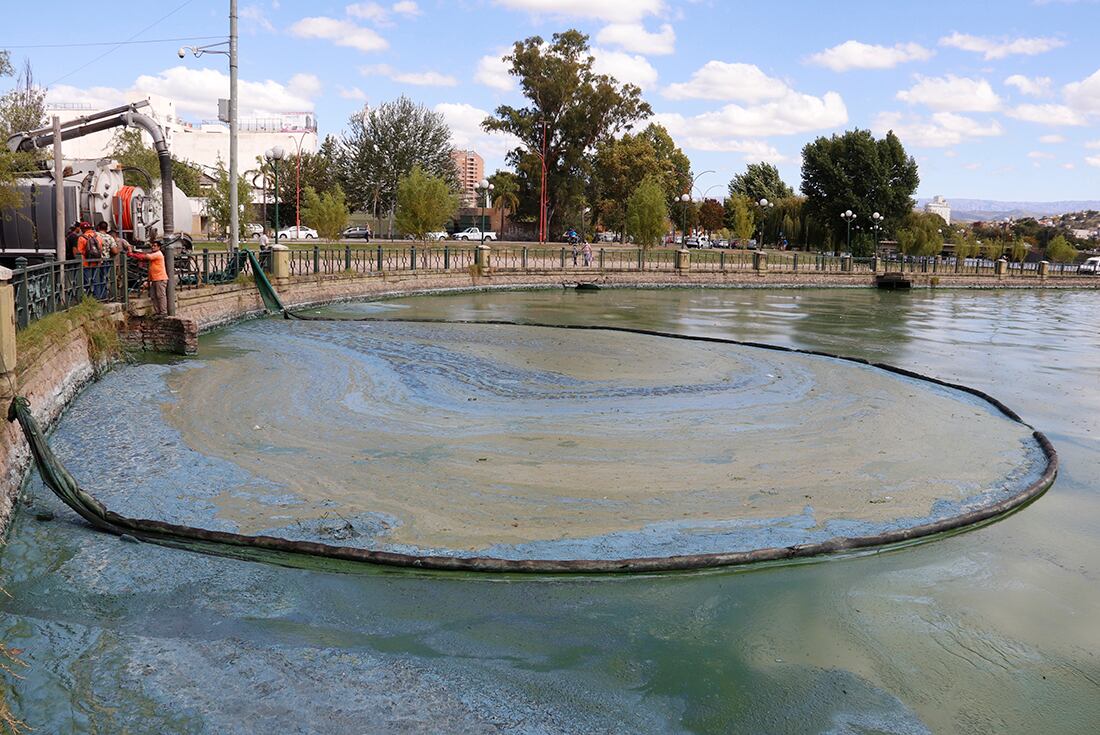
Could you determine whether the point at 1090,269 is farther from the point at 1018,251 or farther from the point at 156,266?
the point at 156,266

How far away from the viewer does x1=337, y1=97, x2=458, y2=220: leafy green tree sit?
75562 mm

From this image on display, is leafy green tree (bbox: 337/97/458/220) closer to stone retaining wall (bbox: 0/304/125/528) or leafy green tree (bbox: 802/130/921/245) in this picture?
leafy green tree (bbox: 802/130/921/245)

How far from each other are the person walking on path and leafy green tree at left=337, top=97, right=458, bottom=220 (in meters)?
57.9

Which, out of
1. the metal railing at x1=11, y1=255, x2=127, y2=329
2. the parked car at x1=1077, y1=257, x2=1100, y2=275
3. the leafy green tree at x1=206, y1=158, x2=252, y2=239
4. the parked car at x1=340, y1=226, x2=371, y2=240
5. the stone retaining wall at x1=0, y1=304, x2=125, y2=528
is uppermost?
the leafy green tree at x1=206, y1=158, x2=252, y2=239

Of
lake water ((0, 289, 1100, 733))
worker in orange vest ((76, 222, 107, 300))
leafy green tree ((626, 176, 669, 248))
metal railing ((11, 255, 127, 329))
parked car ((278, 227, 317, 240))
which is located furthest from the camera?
parked car ((278, 227, 317, 240))

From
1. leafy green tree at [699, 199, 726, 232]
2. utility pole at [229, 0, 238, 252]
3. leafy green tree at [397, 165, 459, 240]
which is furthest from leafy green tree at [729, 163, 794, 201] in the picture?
utility pole at [229, 0, 238, 252]

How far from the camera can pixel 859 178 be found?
268ft

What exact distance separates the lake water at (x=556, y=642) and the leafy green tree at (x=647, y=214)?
166ft

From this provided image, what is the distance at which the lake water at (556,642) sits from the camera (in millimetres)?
5363

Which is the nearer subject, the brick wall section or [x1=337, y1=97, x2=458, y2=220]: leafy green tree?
the brick wall section

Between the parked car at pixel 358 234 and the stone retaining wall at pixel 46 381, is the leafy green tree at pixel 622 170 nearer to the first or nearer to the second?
the parked car at pixel 358 234

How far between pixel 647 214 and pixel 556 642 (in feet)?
177

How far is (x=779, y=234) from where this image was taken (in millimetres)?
97750

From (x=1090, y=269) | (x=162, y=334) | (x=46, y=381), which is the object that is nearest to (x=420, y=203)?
(x=162, y=334)
